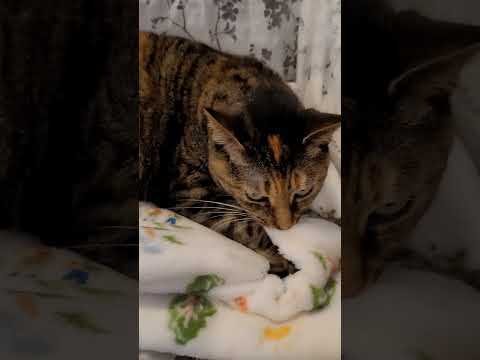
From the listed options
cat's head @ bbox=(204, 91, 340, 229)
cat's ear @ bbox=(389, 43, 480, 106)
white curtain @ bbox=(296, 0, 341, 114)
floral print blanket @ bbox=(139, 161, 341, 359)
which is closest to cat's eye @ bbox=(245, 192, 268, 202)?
cat's head @ bbox=(204, 91, 340, 229)

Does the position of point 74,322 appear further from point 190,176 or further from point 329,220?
point 329,220

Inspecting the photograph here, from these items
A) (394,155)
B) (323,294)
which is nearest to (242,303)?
(323,294)

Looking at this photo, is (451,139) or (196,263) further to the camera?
(451,139)

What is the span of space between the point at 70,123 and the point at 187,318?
0.45 metres

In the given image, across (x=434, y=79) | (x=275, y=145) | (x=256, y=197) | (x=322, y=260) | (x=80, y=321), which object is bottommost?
(x=80, y=321)

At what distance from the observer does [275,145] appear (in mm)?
936

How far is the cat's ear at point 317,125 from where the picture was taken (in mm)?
932

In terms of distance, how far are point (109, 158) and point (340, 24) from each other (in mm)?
545

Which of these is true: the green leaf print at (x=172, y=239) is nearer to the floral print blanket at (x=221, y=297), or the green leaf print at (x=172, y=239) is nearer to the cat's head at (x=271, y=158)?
the floral print blanket at (x=221, y=297)

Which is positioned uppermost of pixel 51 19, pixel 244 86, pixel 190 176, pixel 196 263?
pixel 51 19

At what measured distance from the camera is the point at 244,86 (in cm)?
95

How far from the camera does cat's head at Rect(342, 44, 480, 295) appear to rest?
959 mm

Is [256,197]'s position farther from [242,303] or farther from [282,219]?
[242,303]

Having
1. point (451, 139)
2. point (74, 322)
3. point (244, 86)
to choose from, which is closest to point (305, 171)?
point (244, 86)
